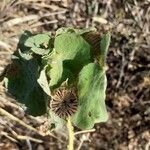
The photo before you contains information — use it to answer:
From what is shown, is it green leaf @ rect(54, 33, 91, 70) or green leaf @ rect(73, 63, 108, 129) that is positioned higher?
green leaf @ rect(54, 33, 91, 70)

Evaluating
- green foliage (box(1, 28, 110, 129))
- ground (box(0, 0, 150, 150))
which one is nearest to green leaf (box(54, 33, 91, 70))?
green foliage (box(1, 28, 110, 129))

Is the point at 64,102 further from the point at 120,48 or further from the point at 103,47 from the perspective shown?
the point at 120,48

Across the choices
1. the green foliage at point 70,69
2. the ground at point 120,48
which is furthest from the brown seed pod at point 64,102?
the ground at point 120,48

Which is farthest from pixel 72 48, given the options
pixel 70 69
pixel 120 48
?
pixel 120 48

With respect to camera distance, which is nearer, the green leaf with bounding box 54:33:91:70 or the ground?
the green leaf with bounding box 54:33:91:70

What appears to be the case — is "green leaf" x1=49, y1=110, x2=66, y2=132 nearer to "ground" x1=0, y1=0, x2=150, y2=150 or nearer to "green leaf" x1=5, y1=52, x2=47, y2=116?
"green leaf" x1=5, y1=52, x2=47, y2=116

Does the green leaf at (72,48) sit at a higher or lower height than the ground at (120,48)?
higher

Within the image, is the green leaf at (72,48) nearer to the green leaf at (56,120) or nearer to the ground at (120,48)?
the green leaf at (56,120)

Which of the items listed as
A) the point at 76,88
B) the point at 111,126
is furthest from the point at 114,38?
the point at 76,88
